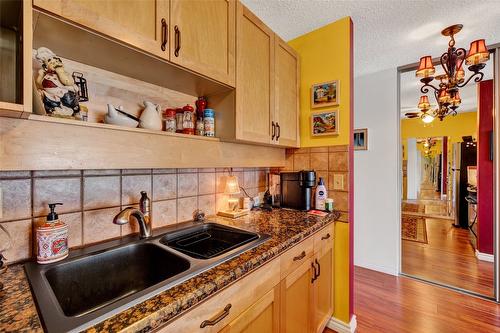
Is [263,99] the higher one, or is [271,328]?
[263,99]

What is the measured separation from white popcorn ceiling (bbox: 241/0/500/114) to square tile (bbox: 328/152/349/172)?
→ 3.55 feet

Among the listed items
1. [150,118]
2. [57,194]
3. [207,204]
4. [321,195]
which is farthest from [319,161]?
[57,194]

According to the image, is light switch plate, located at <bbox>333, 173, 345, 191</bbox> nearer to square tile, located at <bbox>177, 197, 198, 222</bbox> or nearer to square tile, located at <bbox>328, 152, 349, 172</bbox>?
square tile, located at <bbox>328, 152, 349, 172</bbox>

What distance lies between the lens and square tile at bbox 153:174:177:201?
1251mm

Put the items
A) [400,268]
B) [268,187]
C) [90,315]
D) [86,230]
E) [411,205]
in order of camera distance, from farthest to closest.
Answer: [411,205]
[400,268]
[268,187]
[86,230]
[90,315]

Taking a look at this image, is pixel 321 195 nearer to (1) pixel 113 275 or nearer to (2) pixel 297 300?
(2) pixel 297 300

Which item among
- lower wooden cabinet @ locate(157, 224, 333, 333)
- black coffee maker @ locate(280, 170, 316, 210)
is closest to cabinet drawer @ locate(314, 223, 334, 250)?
lower wooden cabinet @ locate(157, 224, 333, 333)

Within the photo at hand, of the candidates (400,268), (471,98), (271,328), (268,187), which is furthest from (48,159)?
(471,98)

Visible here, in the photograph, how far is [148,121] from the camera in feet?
3.54

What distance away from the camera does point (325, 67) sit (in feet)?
6.02

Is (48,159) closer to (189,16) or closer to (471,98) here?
(189,16)

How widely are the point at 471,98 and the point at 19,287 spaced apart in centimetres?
593

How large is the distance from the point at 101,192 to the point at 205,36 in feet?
3.04

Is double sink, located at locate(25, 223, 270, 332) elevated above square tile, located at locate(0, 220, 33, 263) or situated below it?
below
